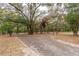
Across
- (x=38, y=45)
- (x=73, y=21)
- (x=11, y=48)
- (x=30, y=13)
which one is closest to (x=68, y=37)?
(x=73, y=21)

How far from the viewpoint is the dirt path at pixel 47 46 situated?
2445 millimetres

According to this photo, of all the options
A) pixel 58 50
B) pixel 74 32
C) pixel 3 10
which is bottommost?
pixel 58 50

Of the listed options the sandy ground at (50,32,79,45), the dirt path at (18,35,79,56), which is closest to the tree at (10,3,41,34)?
the dirt path at (18,35,79,56)

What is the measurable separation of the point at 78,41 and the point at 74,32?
89 mm

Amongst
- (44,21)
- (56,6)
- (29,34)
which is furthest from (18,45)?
(56,6)

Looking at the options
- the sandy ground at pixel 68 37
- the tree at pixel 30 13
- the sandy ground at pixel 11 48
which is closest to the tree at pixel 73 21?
the sandy ground at pixel 68 37

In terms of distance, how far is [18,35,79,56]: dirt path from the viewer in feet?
8.02

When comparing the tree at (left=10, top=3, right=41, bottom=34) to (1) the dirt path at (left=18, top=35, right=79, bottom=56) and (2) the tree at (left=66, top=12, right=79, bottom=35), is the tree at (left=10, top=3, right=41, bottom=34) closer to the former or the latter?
(1) the dirt path at (left=18, top=35, right=79, bottom=56)

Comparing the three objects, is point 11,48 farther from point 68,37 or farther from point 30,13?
point 68,37

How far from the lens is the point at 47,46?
2.47m

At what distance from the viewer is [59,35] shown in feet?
8.15

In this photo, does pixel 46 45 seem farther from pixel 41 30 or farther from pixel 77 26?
pixel 77 26

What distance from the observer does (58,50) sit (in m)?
2.45

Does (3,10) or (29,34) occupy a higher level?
(3,10)
